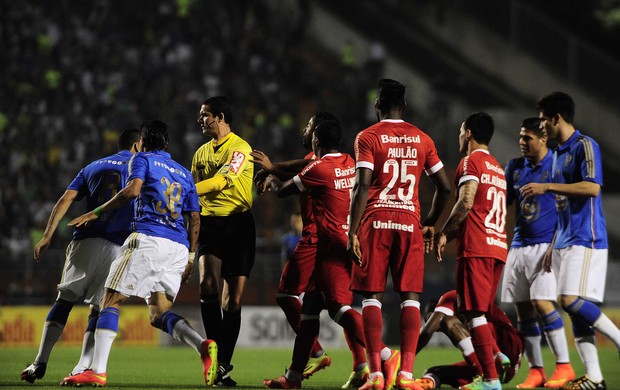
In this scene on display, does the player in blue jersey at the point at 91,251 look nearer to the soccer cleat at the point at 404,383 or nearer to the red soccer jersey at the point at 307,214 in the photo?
A: the red soccer jersey at the point at 307,214

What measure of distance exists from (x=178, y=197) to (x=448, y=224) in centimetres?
229

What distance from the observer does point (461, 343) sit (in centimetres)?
891

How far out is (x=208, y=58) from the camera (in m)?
24.7

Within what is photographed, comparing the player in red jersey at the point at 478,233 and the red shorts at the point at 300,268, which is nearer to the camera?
the player in red jersey at the point at 478,233

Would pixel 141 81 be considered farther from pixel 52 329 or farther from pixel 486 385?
pixel 486 385

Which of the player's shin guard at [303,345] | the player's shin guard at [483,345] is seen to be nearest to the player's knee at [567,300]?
the player's shin guard at [483,345]

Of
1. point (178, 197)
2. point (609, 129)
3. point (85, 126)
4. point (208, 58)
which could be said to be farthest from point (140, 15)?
point (178, 197)

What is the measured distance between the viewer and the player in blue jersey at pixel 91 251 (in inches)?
368

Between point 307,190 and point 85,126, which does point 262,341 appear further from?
point 307,190

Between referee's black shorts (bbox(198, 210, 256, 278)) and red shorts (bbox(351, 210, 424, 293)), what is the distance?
1844 mm

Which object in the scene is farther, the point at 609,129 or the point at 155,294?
the point at 609,129

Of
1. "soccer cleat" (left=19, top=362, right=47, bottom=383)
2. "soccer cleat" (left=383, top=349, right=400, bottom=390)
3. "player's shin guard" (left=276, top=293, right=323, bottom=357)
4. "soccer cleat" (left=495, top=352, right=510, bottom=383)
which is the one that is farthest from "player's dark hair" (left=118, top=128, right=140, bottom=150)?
"soccer cleat" (left=495, top=352, right=510, bottom=383)

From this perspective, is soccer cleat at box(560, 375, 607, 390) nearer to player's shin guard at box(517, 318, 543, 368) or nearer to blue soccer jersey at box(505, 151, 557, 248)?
player's shin guard at box(517, 318, 543, 368)

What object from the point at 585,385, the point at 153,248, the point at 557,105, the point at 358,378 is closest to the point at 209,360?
the point at 153,248
